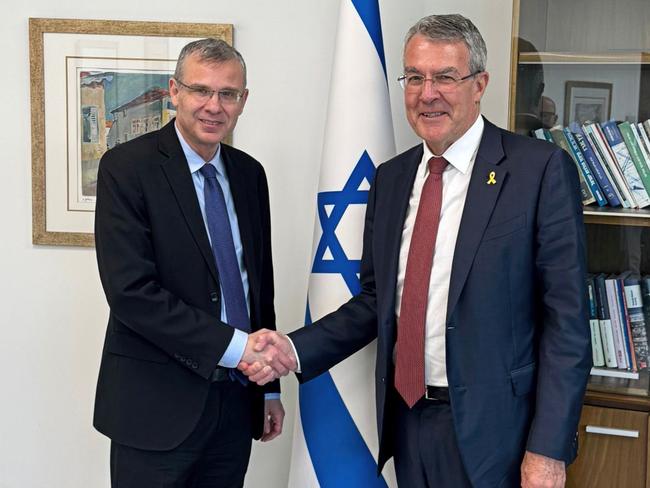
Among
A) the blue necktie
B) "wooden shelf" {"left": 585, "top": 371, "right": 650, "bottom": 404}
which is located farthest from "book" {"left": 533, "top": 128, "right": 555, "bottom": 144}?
the blue necktie

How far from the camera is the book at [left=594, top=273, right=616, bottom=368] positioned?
2305mm

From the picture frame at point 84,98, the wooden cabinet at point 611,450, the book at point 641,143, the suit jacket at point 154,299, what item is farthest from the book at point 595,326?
the picture frame at point 84,98

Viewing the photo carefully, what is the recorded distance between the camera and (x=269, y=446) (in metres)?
2.90

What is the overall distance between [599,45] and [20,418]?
91.4 inches

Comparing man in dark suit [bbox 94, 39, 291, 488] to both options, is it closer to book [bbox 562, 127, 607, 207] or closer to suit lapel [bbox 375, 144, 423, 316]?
suit lapel [bbox 375, 144, 423, 316]

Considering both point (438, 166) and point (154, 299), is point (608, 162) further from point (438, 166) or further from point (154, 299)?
point (154, 299)

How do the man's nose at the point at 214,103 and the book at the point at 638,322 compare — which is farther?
the book at the point at 638,322

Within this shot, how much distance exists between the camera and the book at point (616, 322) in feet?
7.54

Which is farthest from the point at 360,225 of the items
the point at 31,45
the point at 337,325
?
the point at 31,45

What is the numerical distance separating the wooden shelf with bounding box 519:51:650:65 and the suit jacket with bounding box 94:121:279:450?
1024 millimetres

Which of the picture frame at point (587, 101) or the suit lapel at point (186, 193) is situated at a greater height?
the picture frame at point (587, 101)

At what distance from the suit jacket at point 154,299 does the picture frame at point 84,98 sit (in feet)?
2.60

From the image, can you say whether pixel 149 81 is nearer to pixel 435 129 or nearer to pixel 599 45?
pixel 435 129

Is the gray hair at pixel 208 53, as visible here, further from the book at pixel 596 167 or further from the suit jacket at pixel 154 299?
the book at pixel 596 167
